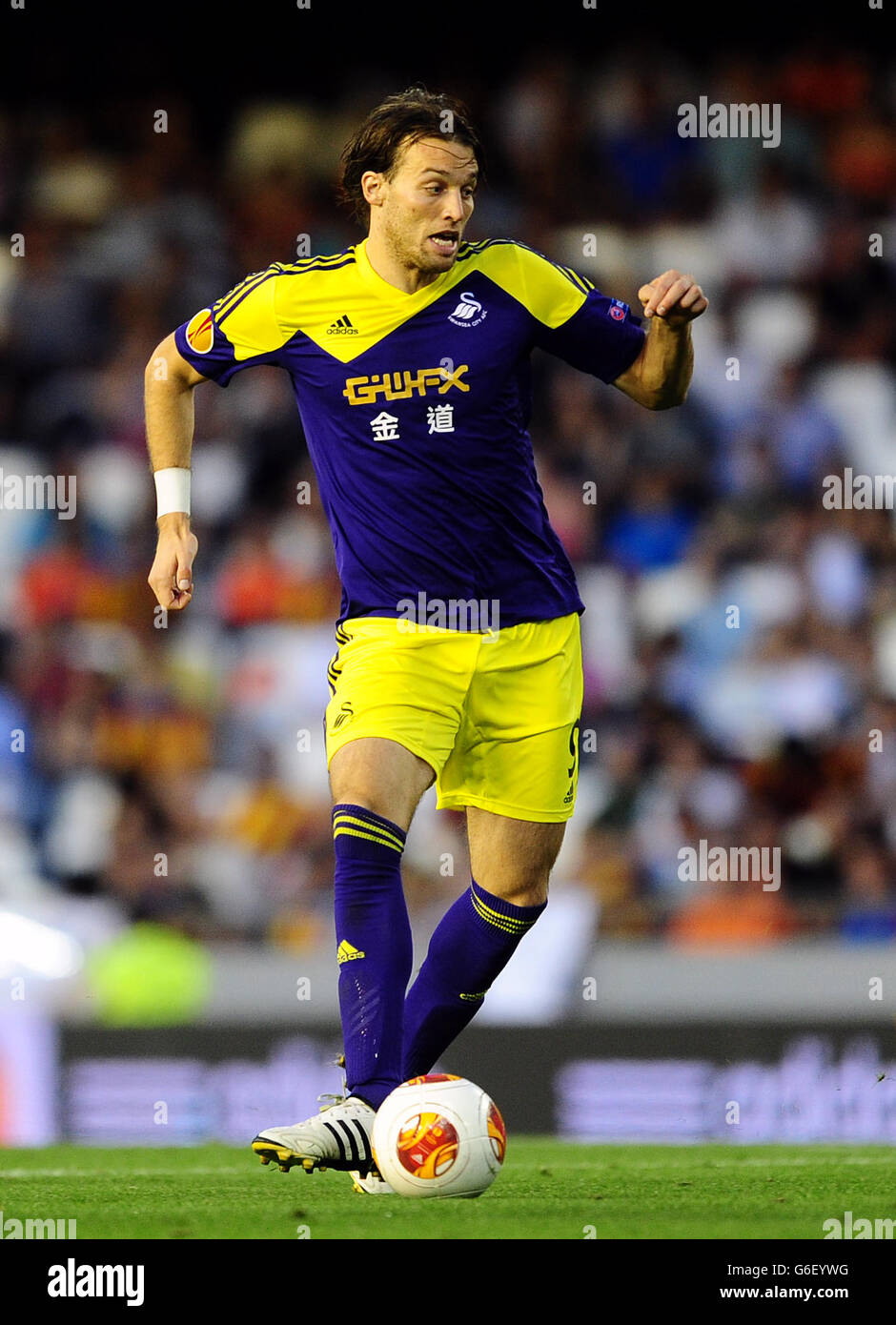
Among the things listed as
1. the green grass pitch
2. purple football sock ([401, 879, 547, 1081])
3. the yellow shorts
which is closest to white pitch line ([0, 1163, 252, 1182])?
the green grass pitch

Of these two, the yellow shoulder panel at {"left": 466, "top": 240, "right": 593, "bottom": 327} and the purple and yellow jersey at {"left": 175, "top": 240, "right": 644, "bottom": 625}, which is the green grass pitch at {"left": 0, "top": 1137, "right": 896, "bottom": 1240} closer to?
the purple and yellow jersey at {"left": 175, "top": 240, "right": 644, "bottom": 625}

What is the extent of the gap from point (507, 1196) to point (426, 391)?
6.58 feet

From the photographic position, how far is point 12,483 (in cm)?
1206

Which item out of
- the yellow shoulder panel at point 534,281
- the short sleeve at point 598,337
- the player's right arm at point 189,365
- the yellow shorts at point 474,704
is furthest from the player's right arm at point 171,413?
the short sleeve at point 598,337

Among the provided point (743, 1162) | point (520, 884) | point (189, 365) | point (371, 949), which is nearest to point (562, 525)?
point (743, 1162)

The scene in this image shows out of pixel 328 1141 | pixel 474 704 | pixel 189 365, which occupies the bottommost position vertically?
pixel 328 1141

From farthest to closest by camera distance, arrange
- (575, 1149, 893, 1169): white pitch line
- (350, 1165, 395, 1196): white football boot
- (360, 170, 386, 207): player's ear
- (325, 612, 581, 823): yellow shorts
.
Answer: (575, 1149, 893, 1169): white pitch line, (360, 170, 386, 207): player's ear, (325, 612, 581, 823): yellow shorts, (350, 1165, 395, 1196): white football boot

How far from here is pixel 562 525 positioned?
38.4 ft

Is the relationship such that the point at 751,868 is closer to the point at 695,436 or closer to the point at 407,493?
the point at 695,436

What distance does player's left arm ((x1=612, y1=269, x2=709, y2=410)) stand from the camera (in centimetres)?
518

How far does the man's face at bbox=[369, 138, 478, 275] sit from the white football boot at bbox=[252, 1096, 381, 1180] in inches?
83.6

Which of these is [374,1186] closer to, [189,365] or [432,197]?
[189,365]
